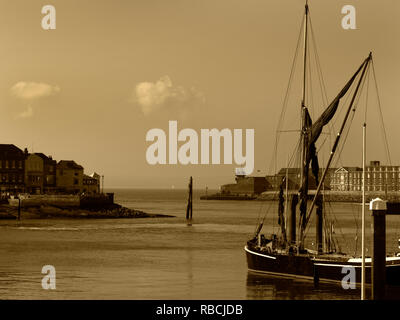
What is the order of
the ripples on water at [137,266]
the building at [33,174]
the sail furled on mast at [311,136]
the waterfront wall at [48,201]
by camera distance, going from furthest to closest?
the building at [33,174]
the waterfront wall at [48,201]
the sail furled on mast at [311,136]
the ripples on water at [137,266]

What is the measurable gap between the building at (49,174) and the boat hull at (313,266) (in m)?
116

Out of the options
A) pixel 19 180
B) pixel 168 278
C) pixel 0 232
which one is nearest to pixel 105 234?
pixel 0 232

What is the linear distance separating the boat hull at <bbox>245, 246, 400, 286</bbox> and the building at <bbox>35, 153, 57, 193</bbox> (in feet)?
380

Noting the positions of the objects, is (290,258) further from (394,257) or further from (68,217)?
(68,217)

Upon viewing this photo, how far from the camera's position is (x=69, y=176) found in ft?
547

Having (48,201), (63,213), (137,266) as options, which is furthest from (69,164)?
(137,266)

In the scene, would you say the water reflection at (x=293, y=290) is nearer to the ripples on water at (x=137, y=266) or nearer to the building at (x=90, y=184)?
the ripples on water at (x=137, y=266)

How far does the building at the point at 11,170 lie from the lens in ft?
511

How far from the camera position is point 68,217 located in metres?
129

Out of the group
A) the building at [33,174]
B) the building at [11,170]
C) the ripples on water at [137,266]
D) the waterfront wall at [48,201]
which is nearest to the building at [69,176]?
the building at [33,174]

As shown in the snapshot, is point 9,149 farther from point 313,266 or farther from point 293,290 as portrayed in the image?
point 293,290

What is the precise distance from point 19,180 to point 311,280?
120235 millimetres

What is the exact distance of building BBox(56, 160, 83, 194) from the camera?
16550cm
